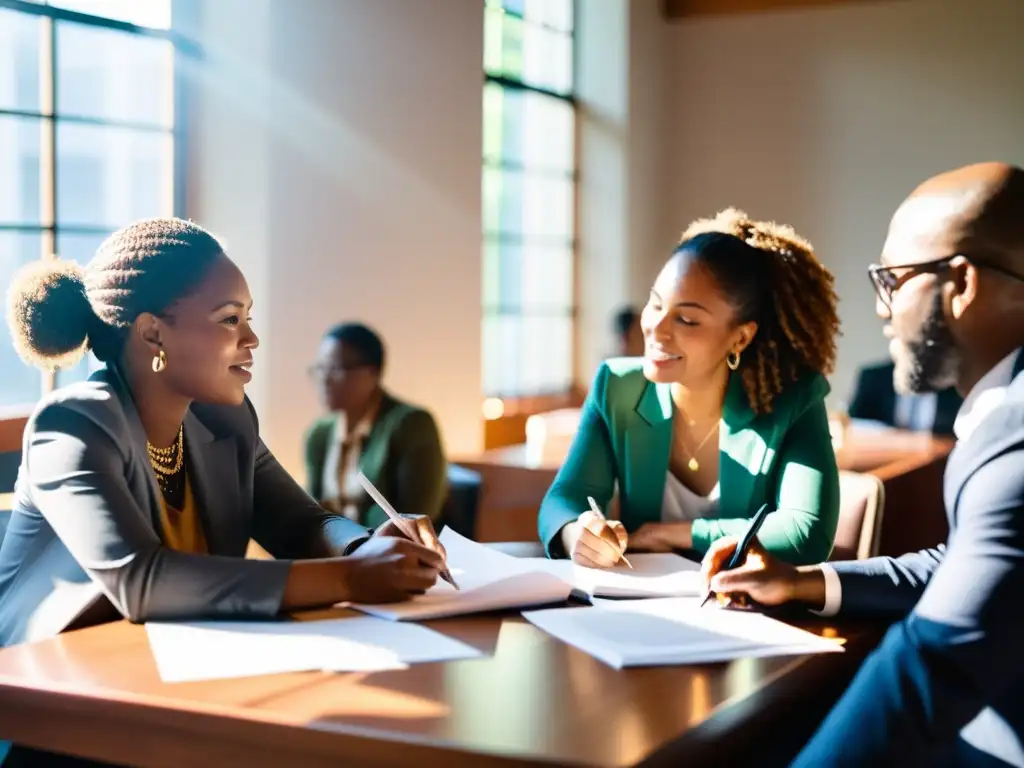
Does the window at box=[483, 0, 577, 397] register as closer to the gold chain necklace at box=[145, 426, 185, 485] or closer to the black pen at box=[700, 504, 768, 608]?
the gold chain necklace at box=[145, 426, 185, 485]

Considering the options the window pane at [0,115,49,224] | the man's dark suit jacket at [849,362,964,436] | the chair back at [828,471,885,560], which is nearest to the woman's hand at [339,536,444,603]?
the chair back at [828,471,885,560]

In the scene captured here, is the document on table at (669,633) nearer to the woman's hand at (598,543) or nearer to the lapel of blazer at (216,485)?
the woman's hand at (598,543)

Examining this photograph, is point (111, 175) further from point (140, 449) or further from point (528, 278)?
point (528, 278)

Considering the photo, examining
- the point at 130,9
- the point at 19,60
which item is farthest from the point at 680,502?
the point at 130,9

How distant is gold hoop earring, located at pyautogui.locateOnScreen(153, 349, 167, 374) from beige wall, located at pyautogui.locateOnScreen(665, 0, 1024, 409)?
5.50 m

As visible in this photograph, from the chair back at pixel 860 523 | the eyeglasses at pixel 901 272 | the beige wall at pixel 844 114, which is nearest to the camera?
the eyeglasses at pixel 901 272

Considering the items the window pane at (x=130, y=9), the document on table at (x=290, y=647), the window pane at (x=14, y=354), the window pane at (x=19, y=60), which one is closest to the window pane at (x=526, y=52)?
the window pane at (x=130, y=9)

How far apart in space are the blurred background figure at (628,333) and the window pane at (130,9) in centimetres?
287

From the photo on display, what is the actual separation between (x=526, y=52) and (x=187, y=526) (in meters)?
4.75

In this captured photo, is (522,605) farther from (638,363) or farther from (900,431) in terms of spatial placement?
(900,431)

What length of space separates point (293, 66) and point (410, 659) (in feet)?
10.7

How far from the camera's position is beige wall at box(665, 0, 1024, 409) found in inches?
264

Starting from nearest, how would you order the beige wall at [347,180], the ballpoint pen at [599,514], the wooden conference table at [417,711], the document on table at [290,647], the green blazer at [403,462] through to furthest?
the wooden conference table at [417,711], the document on table at [290,647], the ballpoint pen at [599,514], the green blazer at [403,462], the beige wall at [347,180]

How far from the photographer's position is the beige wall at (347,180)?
427 centimetres
